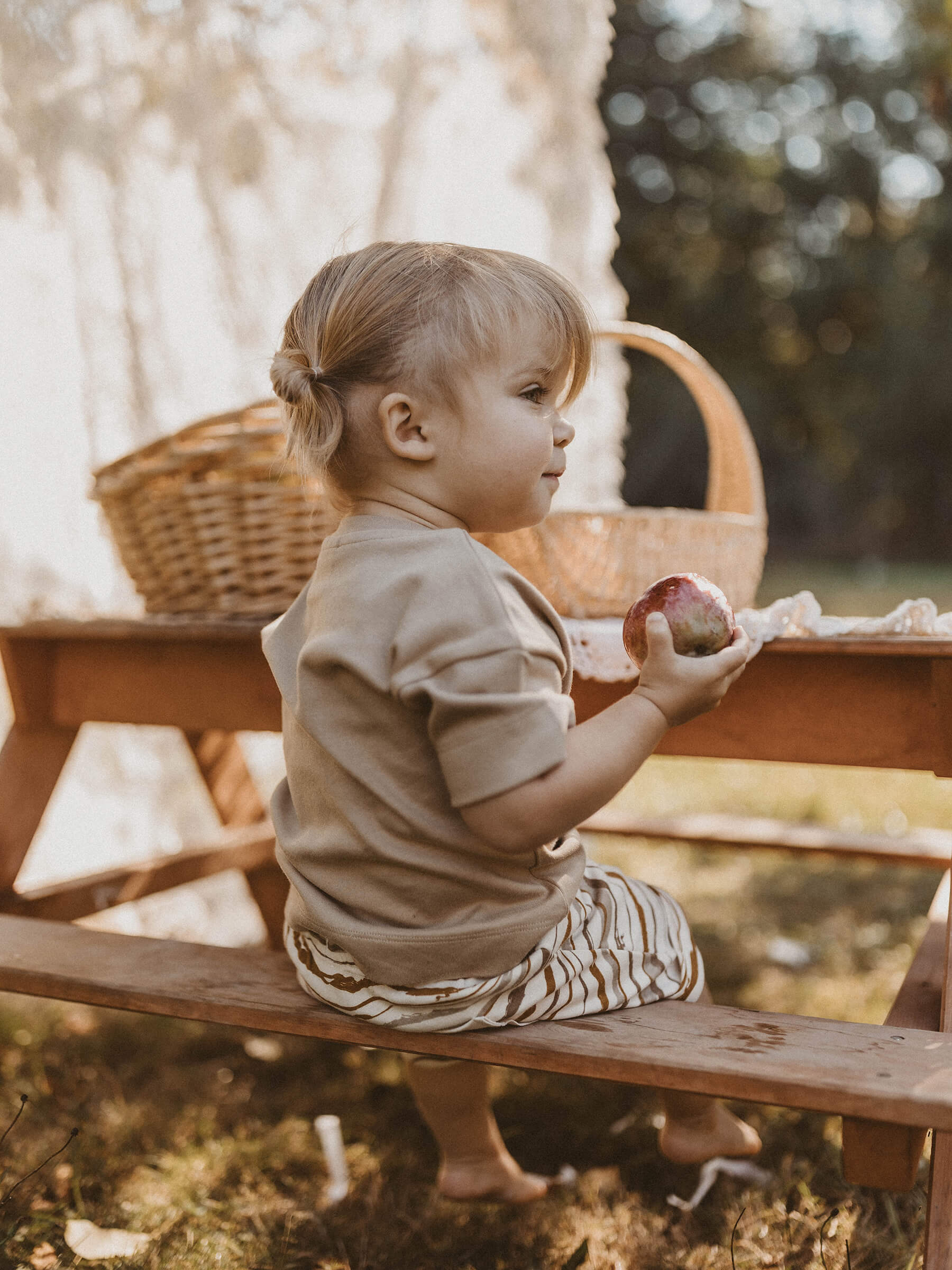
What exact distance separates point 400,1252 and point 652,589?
3.27ft

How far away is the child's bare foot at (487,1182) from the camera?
1477 millimetres

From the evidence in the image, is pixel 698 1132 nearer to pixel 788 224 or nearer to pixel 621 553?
pixel 621 553

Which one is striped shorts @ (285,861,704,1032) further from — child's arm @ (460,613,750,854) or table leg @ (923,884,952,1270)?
table leg @ (923,884,952,1270)

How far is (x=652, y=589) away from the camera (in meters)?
1.18

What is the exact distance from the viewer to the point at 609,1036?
1.13 m

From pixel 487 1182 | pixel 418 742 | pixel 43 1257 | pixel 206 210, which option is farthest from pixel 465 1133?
pixel 206 210

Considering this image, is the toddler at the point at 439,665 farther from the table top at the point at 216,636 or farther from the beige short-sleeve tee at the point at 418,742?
the table top at the point at 216,636

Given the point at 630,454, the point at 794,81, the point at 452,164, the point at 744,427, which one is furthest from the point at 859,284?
the point at 744,427

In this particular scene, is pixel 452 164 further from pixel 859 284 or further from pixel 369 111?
pixel 859 284

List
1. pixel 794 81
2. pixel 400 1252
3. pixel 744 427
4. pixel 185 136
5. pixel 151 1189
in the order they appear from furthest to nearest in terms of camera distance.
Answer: pixel 794 81, pixel 185 136, pixel 744 427, pixel 151 1189, pixel 400 1252

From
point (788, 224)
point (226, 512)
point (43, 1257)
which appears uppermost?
point (788, 224)

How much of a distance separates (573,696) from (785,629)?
1.02 feet

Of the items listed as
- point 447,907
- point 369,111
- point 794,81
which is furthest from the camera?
point 794,81

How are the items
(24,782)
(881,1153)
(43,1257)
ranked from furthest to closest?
(24,782) < (43,1257) < (881,1153)
